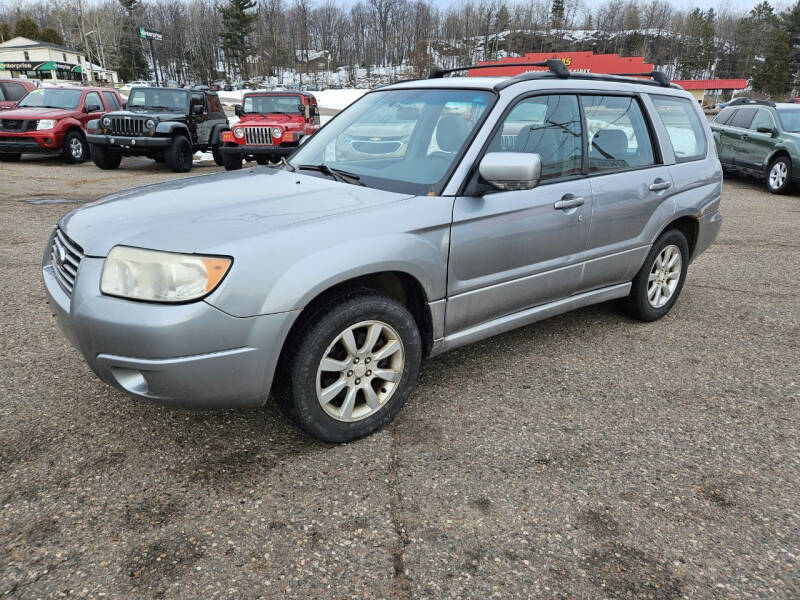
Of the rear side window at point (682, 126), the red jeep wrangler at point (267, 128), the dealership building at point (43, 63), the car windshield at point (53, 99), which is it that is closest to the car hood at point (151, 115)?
the red jeep wrangler at point (267, 128)

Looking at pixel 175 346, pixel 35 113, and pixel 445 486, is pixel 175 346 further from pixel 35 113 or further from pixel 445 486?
pixel 35 113

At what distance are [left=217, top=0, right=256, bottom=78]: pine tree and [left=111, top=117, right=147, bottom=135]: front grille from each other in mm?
88894

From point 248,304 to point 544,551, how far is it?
4.68ft

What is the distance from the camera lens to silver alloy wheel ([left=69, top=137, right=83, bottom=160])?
1346cm

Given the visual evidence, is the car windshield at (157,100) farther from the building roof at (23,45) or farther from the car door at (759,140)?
the building roof at (23,45)

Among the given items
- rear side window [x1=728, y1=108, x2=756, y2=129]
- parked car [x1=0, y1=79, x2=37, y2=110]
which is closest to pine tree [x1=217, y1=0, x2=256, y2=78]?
parked car [x1=0, y1=79, x2=37, y2=110]

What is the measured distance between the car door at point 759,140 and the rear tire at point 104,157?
13.3 m

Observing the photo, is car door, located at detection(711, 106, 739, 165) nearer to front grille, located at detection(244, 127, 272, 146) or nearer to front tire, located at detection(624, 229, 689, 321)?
front grille, located at detection(244, 127, 272, 146)

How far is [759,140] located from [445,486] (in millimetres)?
11888

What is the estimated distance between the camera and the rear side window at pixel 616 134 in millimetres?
3545

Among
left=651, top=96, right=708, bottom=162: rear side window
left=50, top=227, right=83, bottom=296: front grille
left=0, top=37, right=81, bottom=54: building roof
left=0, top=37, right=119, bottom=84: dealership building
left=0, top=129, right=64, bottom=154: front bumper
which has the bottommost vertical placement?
left=0, top=129, right=64, bottom=154: front bumper

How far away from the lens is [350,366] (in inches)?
102

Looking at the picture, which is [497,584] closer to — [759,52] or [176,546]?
[176,546]

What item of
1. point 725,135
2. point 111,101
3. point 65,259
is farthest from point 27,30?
point 65,259
